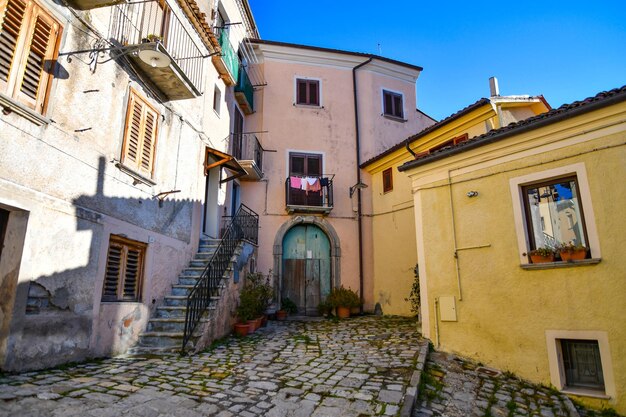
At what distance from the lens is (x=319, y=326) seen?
11328mm

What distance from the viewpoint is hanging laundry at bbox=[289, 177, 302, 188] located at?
1457 cm

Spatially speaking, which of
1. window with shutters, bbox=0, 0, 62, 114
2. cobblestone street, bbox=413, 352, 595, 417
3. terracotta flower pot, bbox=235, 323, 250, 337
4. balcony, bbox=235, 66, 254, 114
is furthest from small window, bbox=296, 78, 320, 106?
cobblestone street, bbox=413, 352, 595, 417

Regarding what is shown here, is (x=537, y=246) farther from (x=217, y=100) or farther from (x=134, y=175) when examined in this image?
(x=217, y=100)

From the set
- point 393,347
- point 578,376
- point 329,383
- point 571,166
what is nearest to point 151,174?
point 329,383

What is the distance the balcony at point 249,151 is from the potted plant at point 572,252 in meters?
9.78

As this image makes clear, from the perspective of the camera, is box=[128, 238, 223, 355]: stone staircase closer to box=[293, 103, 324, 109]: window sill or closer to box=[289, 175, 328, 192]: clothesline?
box=[289, 175, 328, 192]: clothesline

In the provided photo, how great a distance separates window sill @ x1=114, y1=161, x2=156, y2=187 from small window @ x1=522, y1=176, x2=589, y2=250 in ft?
24.4

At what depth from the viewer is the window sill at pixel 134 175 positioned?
23.6 ft

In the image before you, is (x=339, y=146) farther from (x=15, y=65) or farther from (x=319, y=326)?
(x=15, y=65)

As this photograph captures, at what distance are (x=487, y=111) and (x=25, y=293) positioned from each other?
1105 centimetres

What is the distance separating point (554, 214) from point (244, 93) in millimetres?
10971

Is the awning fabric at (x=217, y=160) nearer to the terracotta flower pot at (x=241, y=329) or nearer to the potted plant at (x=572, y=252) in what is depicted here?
the terracotta flower pot at (x=241, y=329)

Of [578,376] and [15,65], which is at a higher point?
[15,65]

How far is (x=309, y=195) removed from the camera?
48.2 ft
